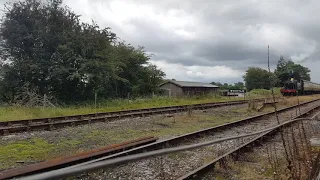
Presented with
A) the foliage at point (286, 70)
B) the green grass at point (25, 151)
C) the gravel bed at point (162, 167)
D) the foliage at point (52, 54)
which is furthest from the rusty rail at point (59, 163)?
the foliage at point (52, 54)

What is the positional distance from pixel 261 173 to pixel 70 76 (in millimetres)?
19522

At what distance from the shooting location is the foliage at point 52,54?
22562 mm

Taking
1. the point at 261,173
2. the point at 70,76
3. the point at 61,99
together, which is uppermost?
the point at 70,76

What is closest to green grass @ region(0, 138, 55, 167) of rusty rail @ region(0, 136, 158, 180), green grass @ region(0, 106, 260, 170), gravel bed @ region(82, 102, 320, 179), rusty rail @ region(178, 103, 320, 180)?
green grass @ region(0, 106, 260, 170)

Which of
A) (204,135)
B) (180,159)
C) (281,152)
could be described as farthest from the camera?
(204,135)

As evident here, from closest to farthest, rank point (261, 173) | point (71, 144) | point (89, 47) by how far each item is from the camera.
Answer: point (261, 173) < point (71, 144) < point (89, 47)

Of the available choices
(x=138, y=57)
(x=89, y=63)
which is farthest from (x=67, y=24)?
(x=138, y=57)

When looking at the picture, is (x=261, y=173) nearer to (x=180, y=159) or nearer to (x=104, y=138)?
(x=180, y=159)

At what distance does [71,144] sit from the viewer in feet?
28.2

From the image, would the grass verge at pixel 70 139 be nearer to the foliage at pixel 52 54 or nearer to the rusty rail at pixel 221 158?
the rusty rail at pixel 221 158

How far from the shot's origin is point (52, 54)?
947 inches

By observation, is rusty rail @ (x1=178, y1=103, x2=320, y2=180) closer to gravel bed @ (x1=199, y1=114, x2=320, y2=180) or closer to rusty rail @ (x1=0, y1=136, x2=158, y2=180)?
gravel bed @ (x1=199, y1=114, x2=320, y2=180)

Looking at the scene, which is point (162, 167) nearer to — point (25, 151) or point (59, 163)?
point (59, 163)

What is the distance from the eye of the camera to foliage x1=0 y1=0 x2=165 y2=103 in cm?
2256
